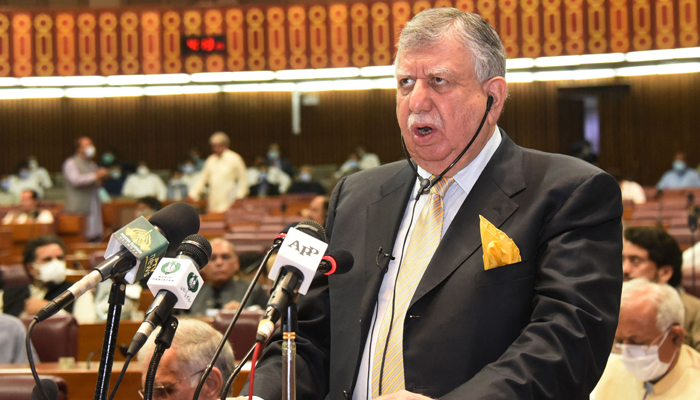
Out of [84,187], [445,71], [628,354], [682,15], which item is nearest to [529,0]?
[682,15]

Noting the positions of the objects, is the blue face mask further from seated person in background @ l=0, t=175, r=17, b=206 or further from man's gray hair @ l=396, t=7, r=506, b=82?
man's gray hair @ l=396, t=7, r=506, b=82

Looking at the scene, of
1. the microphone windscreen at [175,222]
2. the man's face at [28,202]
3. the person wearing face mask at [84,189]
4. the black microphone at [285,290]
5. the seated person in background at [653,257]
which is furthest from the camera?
the person wearing face mask at [84,189]

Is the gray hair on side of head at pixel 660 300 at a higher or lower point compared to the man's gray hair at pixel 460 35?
Answer: lower

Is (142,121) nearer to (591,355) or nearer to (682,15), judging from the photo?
(682,15)

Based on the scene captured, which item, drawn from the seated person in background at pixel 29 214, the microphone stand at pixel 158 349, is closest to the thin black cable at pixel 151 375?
the microphone stand at pixel 158 349

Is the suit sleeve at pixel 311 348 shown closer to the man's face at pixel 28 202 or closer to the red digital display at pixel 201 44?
the man's face at pixel 28 202

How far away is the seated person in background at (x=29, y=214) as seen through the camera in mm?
9617

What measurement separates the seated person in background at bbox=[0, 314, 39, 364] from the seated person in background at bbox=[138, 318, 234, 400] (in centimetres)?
192

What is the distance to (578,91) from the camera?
1573cm

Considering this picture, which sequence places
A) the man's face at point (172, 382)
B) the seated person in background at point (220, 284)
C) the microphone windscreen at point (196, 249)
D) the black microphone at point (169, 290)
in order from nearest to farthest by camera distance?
the black microphone at point (169, 290), the microphone windscreen at point (196, 249), the man's face at point (172, 382), the seated person in background at point (220, 284)

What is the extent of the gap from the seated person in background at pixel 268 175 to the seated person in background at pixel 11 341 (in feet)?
Answer: 31.9

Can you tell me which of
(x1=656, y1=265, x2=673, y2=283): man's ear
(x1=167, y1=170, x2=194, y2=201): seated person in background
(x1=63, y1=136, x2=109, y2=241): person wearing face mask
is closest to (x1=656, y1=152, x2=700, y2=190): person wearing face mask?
(x1=167, y1=170, x2=194, y2=201): seated person in background

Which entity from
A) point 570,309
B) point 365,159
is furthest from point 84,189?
point 570,309

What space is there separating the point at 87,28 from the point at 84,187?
515 centimetres
